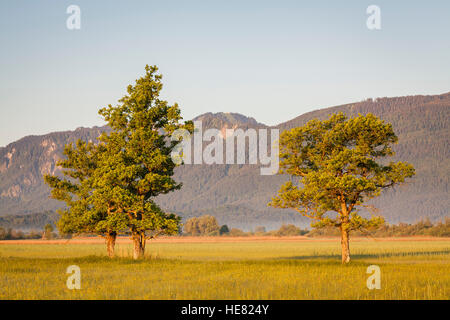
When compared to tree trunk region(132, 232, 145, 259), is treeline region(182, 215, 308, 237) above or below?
below

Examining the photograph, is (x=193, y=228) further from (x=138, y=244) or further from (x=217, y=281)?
(x=217, y=281)

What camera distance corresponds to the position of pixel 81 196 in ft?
156

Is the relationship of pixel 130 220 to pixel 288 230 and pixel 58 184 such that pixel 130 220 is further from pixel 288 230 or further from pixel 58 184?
pixel 288 230

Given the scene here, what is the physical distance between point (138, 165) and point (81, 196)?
5.91 m

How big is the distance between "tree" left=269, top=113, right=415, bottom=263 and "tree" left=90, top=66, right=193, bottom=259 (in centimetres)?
909

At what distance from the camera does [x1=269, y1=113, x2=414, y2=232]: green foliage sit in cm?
4153

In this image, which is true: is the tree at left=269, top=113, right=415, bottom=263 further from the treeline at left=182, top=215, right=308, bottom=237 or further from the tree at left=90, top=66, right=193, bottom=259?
the treeline at left=182, top=215, right=308, bottom=237

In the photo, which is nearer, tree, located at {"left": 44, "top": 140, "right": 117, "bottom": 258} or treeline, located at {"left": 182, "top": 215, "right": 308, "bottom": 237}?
tree, located at {"left": 44, "top": 140, "right": 117, "bottom": 258}

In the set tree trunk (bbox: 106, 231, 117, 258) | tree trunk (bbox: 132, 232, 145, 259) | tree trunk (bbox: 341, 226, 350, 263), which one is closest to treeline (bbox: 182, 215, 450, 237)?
tree trunk (bbox: 106, 231, 117, 258)

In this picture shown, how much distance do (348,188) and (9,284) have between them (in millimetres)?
23410

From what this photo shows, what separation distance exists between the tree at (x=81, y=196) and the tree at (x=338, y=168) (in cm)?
1419

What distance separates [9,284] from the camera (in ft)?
96.0

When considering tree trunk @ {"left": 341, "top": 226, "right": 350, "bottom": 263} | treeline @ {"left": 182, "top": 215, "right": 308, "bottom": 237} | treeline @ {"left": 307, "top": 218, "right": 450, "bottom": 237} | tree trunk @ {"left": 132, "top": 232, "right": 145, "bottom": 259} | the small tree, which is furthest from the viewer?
the small tree
